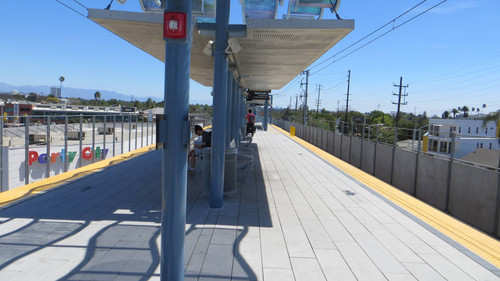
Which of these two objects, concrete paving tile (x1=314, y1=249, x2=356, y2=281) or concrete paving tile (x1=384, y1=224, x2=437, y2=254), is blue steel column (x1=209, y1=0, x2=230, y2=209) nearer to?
concrete paving tile (x1=314, y1=249, x2=356, y2=281)

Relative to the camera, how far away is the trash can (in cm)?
594

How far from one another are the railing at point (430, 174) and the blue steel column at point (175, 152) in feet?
16.8

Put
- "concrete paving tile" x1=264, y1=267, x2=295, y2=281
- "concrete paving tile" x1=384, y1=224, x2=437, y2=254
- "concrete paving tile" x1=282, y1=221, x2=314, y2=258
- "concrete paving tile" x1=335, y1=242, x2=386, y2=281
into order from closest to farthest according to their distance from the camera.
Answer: "concrete paving tile" x1=264, y1=267, x2=295, y2=281 < "concrete paving tile" x1=335, y1=242, x2=386, y2=281 < "concrete paving tile" x1=282, y1=221, x2=314, y2=258 < "concrete paving tile" x1=384, y1=224, x2=437, y2=254

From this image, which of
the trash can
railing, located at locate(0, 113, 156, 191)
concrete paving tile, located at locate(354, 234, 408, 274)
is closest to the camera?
concrete paving tile, located at locate(354, 234, 408, 274)

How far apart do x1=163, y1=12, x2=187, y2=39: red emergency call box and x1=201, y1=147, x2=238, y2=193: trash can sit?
12.0 ft

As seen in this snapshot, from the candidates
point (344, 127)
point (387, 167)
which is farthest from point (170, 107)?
point (344, 127)

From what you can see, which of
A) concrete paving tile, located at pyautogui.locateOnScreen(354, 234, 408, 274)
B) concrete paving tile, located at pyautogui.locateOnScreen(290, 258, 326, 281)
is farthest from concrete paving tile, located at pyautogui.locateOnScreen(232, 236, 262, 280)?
concrete paving tile, located at pyautogui.locateOnScreen(354, 234, 408, 274)

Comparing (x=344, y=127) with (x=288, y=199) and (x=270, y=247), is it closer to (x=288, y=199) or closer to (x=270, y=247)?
(x=288, y=199)

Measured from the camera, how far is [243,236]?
13.9 feet

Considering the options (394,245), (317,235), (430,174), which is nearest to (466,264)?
(394,245)

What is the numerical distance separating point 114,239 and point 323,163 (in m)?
8.32

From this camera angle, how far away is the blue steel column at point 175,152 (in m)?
2.48

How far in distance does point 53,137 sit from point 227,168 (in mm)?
15343

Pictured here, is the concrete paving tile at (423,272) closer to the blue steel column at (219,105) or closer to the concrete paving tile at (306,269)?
the concrete paving tile at (306,269)
